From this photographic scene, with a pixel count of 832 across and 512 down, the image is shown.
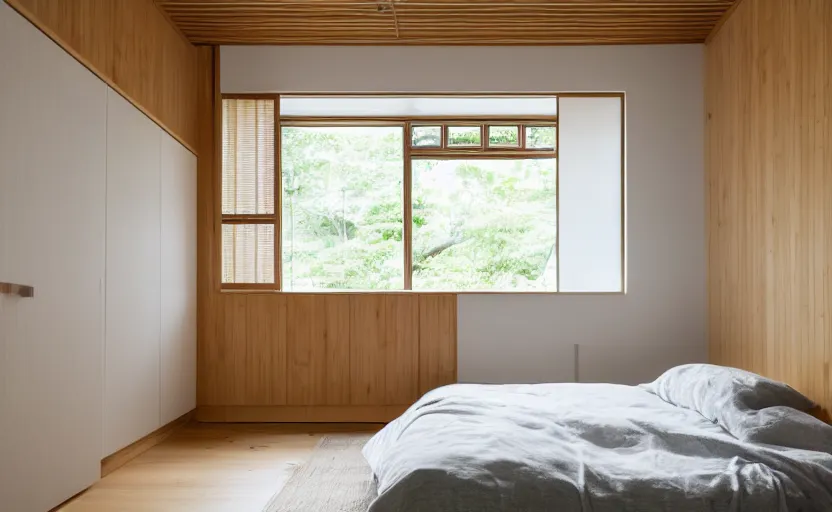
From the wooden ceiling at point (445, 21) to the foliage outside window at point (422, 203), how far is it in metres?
1.06

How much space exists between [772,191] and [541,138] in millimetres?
2431

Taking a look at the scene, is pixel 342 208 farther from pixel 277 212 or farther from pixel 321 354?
pixel 321 354

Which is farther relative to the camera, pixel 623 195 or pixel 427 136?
pixel 427 136

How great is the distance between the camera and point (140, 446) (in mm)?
3914

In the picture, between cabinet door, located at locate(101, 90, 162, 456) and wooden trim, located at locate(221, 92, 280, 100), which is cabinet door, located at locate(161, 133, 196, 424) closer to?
cabinet door, located at locate(101, 90, 162, 456)

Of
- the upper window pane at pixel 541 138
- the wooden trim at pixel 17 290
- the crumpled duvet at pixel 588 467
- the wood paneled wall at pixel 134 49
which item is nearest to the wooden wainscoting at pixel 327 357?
the wood paneled wall at pixel 134 49

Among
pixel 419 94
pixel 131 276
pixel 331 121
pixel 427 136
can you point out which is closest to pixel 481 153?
pixel 427 136

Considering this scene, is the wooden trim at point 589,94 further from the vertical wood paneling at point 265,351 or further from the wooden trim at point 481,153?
the vertical wood paneling at point 265,351

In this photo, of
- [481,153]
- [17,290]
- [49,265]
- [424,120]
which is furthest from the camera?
[481,153]

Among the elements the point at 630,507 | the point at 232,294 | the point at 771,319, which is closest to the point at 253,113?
the point at 232,294

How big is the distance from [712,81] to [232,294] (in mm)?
3448

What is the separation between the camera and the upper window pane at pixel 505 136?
19.3 ft

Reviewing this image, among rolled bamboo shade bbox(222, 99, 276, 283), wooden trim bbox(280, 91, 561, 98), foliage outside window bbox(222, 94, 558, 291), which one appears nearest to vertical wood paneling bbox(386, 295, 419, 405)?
rolled bamboo shade bbox(222, 99, 276, 283)

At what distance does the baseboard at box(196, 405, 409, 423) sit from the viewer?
15.8 ft
